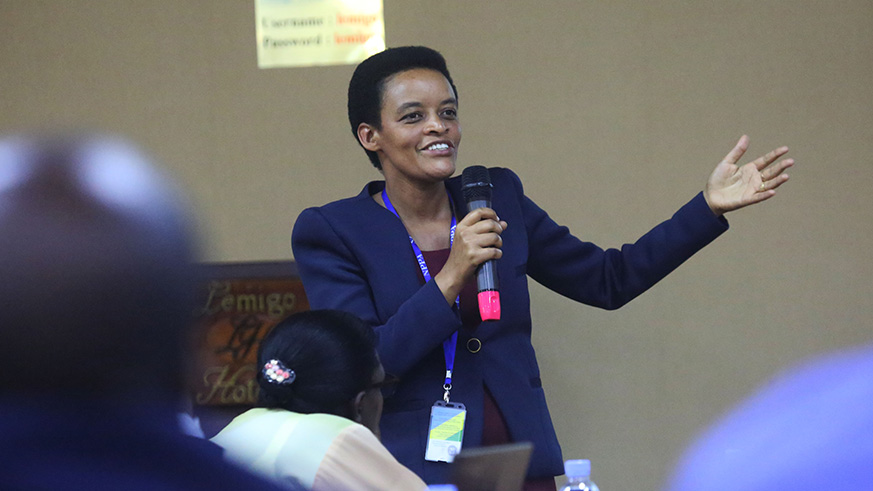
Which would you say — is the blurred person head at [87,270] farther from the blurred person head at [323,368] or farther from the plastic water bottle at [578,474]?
the plastic water bottle at [578,474]

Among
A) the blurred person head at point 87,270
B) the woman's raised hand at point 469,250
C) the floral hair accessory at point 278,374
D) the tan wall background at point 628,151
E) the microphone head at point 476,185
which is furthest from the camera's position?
the tan wall background at point 628,151

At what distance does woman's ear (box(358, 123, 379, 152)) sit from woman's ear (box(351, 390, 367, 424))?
71 cm

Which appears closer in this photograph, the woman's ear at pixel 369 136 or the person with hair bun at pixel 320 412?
the person with hair bun at pixel 320 412

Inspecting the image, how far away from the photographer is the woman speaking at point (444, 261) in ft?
6.27

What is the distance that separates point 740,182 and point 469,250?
708 mm

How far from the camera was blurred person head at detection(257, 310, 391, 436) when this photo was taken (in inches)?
65.8

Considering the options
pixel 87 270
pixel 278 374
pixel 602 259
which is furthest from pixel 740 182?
pixel 87 270

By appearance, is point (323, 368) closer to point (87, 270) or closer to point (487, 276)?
point (487, 276)

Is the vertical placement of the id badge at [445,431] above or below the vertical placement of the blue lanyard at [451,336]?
below

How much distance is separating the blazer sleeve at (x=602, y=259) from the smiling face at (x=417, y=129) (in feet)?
0.74

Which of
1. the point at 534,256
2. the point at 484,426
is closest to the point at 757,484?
the point at 484,426

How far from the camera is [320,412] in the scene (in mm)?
1701

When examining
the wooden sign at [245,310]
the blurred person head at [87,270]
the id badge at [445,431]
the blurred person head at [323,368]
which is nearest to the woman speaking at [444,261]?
the id badge at [445,431]

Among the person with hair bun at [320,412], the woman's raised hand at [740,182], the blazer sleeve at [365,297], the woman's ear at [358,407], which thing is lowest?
the woman's ear at [358,407]
